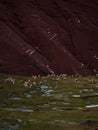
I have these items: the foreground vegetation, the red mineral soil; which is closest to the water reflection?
the foreground vegetation

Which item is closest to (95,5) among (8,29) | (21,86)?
(8,29)

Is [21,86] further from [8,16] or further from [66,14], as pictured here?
[66,14]

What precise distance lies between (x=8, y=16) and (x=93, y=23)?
52.9 ft

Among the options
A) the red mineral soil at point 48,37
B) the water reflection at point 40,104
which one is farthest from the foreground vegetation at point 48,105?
the red mineral soil at point 48,37

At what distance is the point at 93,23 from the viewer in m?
82.3

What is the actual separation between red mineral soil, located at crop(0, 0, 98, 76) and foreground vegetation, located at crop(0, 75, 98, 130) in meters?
11.7

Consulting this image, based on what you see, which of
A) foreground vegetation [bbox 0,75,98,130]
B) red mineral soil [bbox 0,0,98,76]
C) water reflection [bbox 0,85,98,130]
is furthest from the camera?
red mineral soil [bbox 0,0,98,76]

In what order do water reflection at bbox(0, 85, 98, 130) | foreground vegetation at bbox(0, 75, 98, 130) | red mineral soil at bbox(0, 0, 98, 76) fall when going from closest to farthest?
foreground vegetation at bbox(0, 75, 98, 130) → water reflection at bbox(0, 85, 98, 130) → red mineral soil at bbox(0, 0, 98, 76)

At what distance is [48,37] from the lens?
2876 inches

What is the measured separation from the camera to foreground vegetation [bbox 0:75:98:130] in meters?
24.9

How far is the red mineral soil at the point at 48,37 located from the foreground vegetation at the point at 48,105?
38.3ft

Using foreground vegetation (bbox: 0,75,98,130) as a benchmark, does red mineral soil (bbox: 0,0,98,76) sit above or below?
→ above

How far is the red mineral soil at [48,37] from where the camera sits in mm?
65875

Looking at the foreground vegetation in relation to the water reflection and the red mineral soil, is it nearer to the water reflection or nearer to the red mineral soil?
the water reflection
